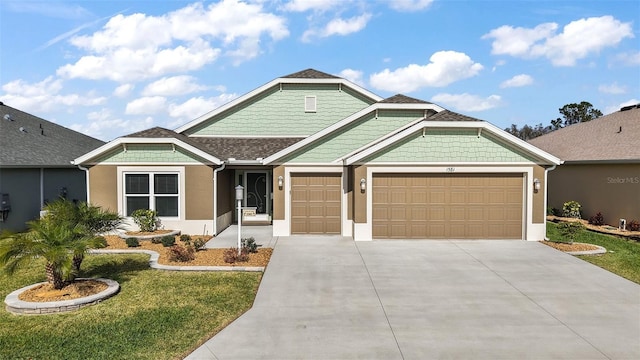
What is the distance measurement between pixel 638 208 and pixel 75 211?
18823 millimetres

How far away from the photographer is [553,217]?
19188 mm

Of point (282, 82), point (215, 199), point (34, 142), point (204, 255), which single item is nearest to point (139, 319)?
point (204, 255)

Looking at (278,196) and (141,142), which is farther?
(278,196)

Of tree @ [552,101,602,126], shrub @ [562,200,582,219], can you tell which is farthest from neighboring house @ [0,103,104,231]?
tree @ [552,101,602,126]

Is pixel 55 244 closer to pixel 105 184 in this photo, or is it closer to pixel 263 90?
pixel 105 184

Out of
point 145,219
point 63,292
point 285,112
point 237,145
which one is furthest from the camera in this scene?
point 285,112

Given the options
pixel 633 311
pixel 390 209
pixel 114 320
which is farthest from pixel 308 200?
pixel 633 311

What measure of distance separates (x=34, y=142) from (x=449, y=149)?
18.0 meters

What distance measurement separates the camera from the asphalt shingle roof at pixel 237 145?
1672cm

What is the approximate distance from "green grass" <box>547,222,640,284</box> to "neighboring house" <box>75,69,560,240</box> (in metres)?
2.08

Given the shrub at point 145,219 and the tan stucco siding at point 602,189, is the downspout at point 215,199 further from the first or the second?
the tan stucco siding at point 602,189

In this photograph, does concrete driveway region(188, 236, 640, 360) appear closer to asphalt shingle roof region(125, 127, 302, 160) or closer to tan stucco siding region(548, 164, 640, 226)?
asphalt shingle roof region(125, 127, 302, 160)

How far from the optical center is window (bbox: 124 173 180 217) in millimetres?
14875

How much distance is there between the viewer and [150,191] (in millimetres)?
14875
